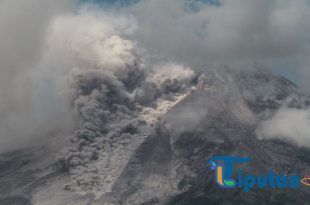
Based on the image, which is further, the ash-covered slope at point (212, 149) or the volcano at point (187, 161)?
the ash-covered slope at point (212, 149)

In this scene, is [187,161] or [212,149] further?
[212,149]

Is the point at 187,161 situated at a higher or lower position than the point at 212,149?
lower

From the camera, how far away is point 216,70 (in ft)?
377

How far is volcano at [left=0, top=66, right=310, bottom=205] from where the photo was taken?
65.1m

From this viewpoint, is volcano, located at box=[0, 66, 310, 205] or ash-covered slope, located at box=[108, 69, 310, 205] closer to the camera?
volcano, located at box=[0, 66, 310, 205]

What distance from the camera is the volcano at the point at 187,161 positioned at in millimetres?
65062

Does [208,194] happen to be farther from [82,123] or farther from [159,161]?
[82,123]

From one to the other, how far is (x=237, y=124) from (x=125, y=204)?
123ft

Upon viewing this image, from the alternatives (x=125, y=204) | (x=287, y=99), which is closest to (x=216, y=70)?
(x=287, y=99)

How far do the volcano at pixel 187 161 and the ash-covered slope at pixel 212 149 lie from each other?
0.16 m

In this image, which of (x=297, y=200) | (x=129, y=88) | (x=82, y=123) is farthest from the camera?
(x=129, y=88)

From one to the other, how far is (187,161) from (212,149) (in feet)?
21.3

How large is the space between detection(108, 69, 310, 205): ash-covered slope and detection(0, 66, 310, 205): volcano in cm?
16

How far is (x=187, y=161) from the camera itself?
250 feet
